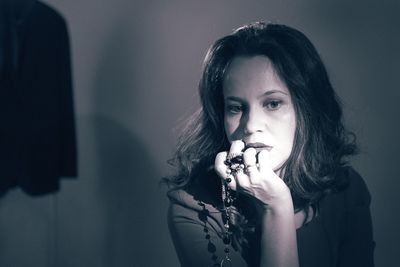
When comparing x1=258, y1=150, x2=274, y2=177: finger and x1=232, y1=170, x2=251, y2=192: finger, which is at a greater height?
x1=258, y1=150, x2=274, y2=177: finger

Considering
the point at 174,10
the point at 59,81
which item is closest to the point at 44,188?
the point at 59,81

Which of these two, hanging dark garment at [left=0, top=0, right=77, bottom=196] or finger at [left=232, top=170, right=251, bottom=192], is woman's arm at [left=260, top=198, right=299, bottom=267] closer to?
finger at [left=232, top=170, right=251, bottom=192]

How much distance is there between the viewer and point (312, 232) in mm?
917

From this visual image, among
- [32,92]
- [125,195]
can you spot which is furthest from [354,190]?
[32,92]

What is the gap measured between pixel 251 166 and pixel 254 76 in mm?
170

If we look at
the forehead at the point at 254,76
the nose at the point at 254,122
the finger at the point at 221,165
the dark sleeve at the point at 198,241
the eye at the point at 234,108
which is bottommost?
the dark sleeve at the point at 198,241

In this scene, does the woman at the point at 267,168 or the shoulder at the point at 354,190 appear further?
the shoulder at the point at 354,190

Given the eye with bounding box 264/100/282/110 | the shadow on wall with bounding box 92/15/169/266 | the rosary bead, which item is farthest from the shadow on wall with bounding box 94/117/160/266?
the eye with bounding box 264/100/282/110

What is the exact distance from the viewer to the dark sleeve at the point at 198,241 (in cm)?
90

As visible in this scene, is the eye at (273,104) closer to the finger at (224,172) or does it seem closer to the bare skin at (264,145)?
the bare skin at (264,145)

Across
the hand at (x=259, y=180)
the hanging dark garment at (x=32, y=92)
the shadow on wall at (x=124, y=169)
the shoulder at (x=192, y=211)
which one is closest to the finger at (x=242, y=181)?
the hand at (x=259, y=180)

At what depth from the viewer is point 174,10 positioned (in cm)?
95

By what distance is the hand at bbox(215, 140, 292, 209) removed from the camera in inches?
32.3

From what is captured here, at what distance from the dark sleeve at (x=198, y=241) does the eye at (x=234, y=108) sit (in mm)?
215
